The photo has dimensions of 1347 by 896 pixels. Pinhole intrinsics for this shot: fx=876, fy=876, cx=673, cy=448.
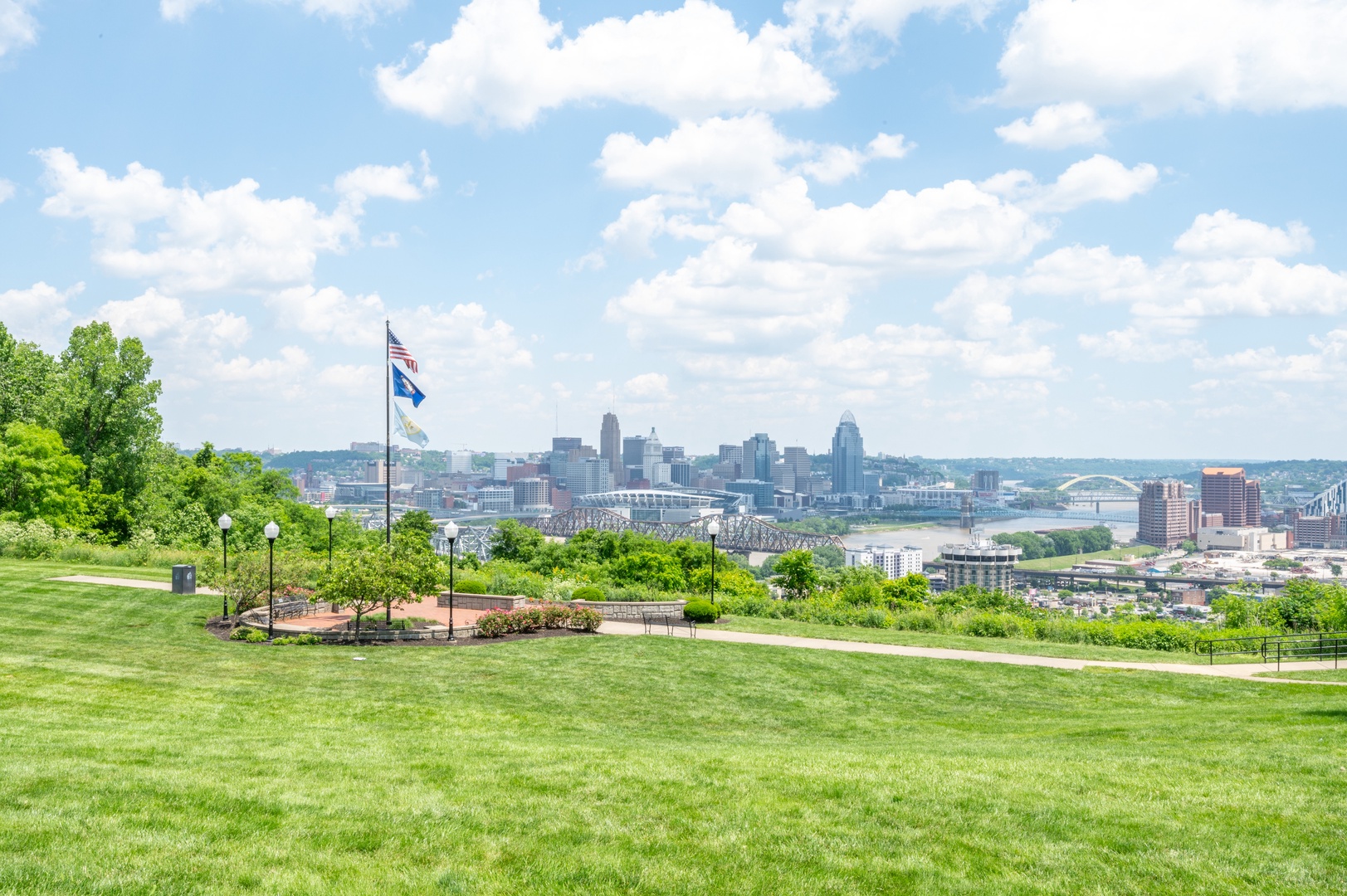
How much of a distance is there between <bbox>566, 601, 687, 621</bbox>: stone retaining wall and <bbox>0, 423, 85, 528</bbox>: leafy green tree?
30.4 metres

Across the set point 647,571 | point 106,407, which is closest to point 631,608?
point 647,571

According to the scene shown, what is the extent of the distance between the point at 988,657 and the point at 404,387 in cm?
1942

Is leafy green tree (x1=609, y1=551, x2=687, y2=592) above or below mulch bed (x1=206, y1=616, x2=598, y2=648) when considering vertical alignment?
below

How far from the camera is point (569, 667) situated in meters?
19.1

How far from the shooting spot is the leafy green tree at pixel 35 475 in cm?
4150

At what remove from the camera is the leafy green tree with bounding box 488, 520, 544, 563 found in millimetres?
50188

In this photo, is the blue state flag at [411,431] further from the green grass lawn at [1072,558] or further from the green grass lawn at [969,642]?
the green grass lawn at [1072,558]

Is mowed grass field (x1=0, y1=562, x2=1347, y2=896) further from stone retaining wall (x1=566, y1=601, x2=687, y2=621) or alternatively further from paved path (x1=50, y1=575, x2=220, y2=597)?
paved path (x1=50, y1=575, x2=220, y2=597)

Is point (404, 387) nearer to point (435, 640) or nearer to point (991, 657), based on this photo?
point (435, 640)

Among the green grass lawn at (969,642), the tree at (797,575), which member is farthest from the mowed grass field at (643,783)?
the tree at (797,575)

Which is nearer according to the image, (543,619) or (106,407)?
(543,619)

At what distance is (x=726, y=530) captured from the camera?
17988 centimetres

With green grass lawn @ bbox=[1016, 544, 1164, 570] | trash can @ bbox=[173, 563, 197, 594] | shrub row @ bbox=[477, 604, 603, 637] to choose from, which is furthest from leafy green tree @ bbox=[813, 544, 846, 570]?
trash can @ bbox=[173, 563, 197, 594]

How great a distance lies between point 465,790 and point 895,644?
54.5 feet
